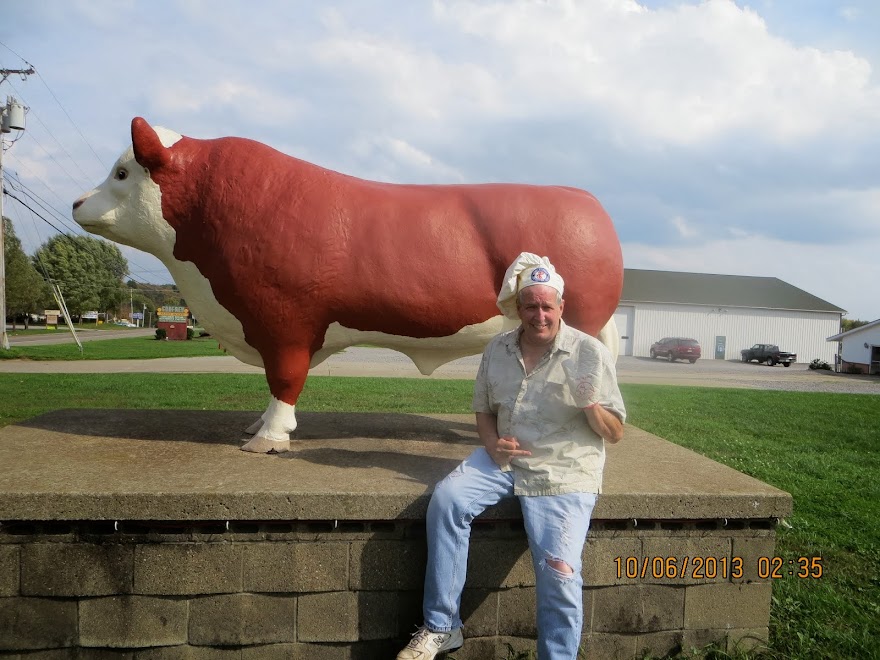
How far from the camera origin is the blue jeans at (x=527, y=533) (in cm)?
207

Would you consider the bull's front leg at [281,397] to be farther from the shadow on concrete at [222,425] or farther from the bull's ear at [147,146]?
the bull's ear at [147,146]

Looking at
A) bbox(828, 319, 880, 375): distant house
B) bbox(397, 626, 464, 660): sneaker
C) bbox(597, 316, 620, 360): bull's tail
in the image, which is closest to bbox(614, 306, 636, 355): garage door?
bbox(828, 319, 880, 375): distant house

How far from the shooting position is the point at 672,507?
8.42 ft

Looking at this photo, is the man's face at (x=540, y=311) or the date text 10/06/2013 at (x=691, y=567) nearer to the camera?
the man's face at (x=540, y=311)

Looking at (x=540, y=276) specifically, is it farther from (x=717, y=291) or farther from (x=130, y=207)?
(x=717, y=291)

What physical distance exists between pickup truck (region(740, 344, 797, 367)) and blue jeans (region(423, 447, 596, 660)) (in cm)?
2894

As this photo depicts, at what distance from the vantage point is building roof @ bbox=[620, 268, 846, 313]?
102 ft

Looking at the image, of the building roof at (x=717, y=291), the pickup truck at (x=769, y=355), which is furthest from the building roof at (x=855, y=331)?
the pickup truck at (x=769, y=355)

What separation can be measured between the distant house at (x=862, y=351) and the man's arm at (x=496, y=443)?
2932 cm

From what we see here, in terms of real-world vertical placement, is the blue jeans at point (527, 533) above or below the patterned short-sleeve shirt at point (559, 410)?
below

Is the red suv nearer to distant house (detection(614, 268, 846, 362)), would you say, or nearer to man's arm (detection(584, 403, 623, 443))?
distant house (detection(614, 268, 846, 362))

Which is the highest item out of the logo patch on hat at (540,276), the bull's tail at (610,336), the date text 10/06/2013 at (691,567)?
the logo patch on hat at (540,276)

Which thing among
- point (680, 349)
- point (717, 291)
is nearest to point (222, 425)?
point (680, 349)

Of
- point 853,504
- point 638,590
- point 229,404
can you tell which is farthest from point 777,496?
point 229,404
